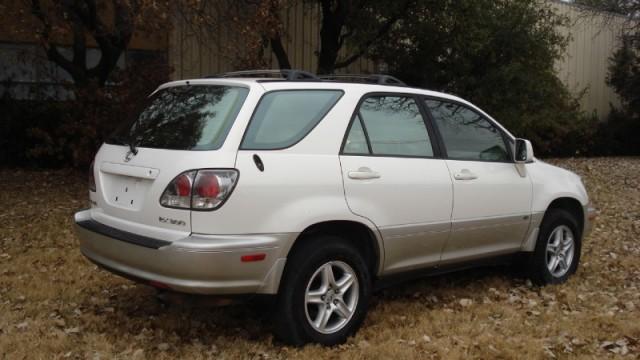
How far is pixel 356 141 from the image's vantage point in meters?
4.60

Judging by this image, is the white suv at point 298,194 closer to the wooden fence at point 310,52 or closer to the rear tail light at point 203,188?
the rear tail light at point 203,188

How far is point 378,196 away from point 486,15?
10.1 meters

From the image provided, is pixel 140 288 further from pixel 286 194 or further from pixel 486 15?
pixel 486 15

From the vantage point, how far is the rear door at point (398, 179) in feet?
14.8

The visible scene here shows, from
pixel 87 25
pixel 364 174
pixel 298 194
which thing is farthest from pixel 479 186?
pixel 87 25

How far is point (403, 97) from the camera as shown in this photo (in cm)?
510

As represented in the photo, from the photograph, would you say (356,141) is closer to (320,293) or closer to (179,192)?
(320,293)

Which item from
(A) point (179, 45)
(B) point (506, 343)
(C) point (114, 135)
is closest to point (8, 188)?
(A) point (179, 45)

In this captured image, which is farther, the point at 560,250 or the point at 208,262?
the point at 560,250

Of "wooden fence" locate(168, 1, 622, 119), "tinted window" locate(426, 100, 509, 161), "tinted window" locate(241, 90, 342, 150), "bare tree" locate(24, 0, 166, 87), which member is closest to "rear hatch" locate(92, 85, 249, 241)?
"tinted window" locate(241, 90, 342, 150)

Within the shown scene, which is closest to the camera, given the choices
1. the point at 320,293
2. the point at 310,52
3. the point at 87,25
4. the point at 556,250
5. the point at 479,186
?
the point at 320,293

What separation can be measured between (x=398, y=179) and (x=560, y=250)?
2271mm

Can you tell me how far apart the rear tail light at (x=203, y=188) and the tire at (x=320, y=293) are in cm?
63

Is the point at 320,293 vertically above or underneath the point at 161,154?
underneath
